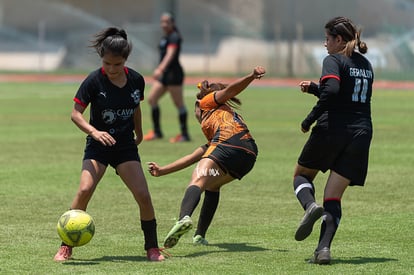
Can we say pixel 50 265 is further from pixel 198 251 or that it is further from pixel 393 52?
pixel 393 52

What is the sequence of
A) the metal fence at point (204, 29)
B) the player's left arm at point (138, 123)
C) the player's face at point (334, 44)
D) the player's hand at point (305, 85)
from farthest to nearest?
the metal fence at point (204, 29) < the player's left arm at point (138, 123) < the player's hand at point (305, 85) < the player's face at point (334, 44)

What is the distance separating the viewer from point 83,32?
61.1 m

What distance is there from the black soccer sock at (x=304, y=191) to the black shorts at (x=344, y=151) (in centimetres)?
23

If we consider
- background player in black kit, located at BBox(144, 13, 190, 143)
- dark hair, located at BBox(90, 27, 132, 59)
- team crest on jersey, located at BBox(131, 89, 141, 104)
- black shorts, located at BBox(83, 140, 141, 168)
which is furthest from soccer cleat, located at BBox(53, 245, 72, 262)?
background player in black kit, located at BBox(144, 13, 190, 143)

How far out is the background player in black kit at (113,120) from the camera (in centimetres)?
893

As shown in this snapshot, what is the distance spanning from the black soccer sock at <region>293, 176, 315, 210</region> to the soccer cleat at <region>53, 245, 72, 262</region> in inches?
79.8

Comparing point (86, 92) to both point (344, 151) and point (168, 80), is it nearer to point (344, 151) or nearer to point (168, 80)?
point (344, 151)

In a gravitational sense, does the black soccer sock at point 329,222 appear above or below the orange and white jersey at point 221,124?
below

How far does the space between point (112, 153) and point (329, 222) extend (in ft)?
6.42

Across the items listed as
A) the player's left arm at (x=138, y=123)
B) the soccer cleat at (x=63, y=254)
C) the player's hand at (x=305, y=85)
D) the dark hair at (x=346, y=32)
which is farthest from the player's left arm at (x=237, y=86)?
the soccer cleat at (x=63, y=254)

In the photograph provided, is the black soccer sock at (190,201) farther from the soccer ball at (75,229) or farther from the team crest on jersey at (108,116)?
the team crest on jersey at (108,116)

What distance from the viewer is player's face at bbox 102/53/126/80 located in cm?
887

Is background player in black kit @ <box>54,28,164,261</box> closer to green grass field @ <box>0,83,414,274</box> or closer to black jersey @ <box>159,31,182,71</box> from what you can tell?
green grass field @ <box>0,83,414,274</box>

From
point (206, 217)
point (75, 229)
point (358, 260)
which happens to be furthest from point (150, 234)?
point (358, 260)
